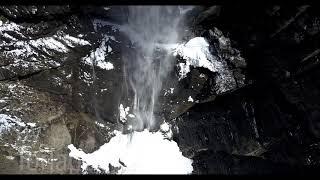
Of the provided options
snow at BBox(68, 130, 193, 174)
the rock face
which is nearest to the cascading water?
snow at BBox(68, 130, 193, 174)

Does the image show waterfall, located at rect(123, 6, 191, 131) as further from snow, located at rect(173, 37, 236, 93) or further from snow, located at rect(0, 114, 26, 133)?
snow, located at rect(0, 114, 26, 133)

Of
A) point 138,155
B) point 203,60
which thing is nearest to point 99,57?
point 203,60

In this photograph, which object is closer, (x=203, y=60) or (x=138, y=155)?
(x=203, y=60)

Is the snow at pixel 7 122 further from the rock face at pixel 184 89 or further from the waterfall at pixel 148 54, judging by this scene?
the waterfall at pixel 148 54

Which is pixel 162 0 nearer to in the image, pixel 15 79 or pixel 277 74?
pixel 277 74

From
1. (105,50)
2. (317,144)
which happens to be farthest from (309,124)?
(105,50)

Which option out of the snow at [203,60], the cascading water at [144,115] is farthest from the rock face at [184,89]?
the cascading water at [144,115]

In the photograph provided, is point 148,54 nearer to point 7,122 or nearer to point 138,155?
point 138,155
